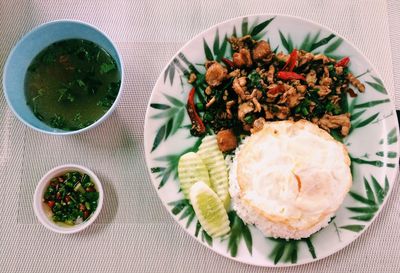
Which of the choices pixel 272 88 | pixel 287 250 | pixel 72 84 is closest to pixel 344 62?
pixel 272 88

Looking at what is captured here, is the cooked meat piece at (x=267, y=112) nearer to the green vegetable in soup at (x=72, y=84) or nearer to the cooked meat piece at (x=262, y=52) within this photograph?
the cooked meat piece at (x=262, y=52)

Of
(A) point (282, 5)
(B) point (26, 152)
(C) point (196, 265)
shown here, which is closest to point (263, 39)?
(A) point (282, 5)

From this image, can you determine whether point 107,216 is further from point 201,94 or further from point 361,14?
point 361,14

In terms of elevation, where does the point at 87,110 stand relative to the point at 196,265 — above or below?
above

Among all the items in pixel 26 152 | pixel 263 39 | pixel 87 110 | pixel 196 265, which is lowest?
pixel 196 265

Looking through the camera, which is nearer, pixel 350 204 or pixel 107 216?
pixel 350 204

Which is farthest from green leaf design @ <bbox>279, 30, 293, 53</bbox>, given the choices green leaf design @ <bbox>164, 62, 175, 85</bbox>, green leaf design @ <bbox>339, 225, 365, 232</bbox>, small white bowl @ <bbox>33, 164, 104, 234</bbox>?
small white bowl @ <bbox>33, 164, 104, 234</bbox>

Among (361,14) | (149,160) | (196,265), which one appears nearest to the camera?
(149,160)

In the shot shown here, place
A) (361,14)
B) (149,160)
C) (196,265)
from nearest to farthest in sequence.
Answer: (149,160)
(196,265)
(361,14)
